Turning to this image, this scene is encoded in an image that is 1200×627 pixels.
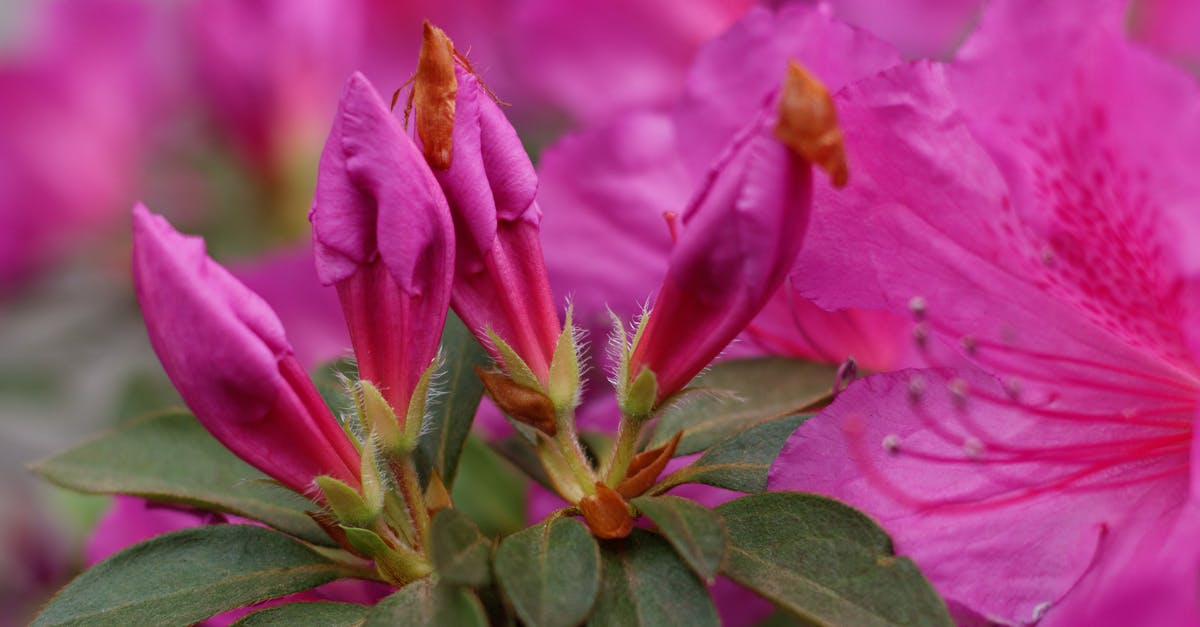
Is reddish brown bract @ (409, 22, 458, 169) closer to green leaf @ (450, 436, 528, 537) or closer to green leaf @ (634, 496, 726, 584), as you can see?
green leaf @ (634, 496, 726, 584)

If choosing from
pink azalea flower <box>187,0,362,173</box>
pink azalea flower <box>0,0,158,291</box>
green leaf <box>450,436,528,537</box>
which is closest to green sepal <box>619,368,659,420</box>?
green leaf <box>450,436,528,537</box>

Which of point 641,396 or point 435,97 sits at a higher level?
point 435,97

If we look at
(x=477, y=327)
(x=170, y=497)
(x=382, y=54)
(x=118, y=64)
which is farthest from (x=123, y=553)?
(x=118, y=64)

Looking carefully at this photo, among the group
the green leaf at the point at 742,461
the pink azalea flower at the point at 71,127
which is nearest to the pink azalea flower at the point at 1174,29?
the green leaf at the point at 742,461

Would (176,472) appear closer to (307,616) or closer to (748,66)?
(307,616)

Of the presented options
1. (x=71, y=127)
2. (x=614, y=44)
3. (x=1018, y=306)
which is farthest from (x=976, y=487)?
(x=71, y=127)

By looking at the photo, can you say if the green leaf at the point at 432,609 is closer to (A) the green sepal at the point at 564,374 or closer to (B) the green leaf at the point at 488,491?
(A) the green sepal at the point at 564,374

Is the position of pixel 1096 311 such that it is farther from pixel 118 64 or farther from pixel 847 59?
pixel 118 64


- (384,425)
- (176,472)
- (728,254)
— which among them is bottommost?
(176,472)
